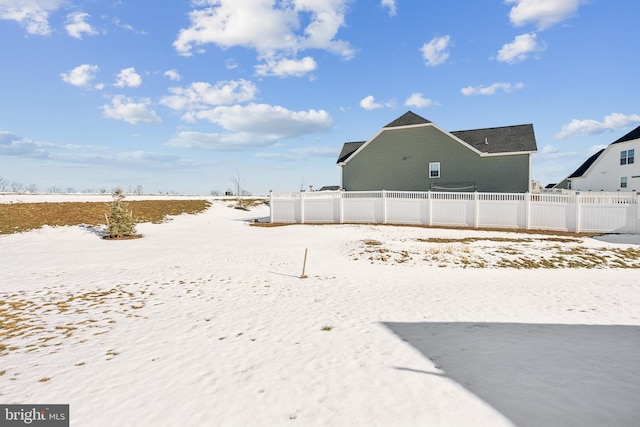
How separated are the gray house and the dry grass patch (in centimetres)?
1823

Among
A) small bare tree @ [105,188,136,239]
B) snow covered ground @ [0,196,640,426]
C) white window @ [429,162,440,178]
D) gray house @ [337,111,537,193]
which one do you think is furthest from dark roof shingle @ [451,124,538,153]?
small bare tree @ [105,188,136,239]

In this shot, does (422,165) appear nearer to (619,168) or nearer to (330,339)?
(330,339)

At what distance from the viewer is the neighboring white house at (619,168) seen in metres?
30.6

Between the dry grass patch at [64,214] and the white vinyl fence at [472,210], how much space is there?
13.7m

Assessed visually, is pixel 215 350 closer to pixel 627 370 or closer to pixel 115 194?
pixel 627 370

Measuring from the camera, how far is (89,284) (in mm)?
9758

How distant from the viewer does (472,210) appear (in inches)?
766

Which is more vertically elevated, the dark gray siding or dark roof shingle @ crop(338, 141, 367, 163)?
dark roof shingle @ crop(338, 141, 367, 163)

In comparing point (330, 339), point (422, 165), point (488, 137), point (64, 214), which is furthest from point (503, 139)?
point (64, 214)

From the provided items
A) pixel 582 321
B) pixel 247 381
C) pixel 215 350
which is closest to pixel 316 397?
pixel 247 381

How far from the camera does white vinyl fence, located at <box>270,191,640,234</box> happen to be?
693 inches

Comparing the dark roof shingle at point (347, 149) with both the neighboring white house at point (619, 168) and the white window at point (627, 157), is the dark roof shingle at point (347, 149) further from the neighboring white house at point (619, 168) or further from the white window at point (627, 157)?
the white window at point (627, 157)

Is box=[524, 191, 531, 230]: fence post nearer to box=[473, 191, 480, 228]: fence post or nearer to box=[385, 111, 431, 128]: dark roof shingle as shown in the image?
box=[473, 191, 480, 228]: fence post

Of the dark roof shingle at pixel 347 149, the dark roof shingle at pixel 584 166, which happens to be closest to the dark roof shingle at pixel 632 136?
the dark roof shingle at pixel 584 166
